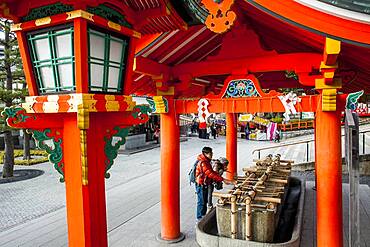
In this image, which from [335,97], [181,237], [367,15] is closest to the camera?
[367,15]

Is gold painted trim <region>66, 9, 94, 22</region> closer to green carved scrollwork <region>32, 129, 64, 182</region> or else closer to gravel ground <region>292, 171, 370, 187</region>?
green carved scrollwork <region>32, 129, 64, 182</region>

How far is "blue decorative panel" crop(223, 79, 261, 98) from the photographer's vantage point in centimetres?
523

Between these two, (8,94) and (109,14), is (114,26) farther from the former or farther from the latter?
(8,94)

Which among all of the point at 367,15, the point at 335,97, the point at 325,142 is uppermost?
the point at 367,15

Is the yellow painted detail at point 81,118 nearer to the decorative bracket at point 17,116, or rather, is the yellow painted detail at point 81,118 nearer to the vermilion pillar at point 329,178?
the decorative bracket at point 17,116

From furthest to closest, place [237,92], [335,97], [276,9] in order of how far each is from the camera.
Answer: [237,92] → [335,97] → [276,9]

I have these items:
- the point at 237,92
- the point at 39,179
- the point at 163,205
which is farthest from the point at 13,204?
the point at 237,92

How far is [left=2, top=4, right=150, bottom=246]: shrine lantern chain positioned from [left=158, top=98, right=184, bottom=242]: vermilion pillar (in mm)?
2891

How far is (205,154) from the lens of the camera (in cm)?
672

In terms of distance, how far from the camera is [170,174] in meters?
6.34

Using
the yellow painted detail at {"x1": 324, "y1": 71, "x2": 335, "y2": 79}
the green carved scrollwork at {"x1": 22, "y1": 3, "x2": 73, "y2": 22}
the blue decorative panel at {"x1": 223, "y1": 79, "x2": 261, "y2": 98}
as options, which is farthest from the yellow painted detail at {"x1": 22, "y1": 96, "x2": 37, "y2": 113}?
the yellow painted detail at {"x1": 324, "y1": 71, "x2": 335, "y2": 79}

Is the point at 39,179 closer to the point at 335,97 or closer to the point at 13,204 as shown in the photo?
the point at 13,204

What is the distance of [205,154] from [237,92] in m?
1.94

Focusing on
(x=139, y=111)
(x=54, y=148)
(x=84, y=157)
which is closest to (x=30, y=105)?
(x=54, y=148)
